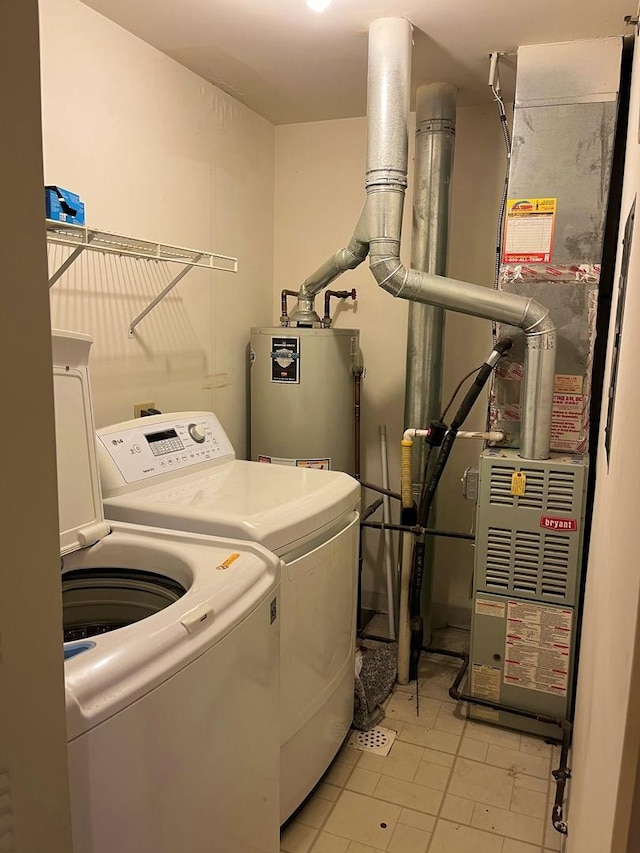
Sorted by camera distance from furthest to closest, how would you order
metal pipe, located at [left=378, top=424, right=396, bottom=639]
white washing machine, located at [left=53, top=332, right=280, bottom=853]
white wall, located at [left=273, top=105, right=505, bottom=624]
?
metal pipe, located at [left=378, top=424, right=396, bottom=639] → white wall, located at [left=273, top=105, right=505, bottom=624] → white washing machine, located at [left=53, top=332, right=280, bottom=853]

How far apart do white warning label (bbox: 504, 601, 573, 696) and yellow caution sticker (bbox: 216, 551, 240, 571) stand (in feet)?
4.07

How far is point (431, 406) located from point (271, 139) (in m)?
1.59

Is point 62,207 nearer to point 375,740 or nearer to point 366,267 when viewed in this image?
point 366,267

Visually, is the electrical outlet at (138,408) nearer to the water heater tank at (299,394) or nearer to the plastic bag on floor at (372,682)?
the water heater tank at (299,394)

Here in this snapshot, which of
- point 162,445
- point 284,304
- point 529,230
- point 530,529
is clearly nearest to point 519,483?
point 530,529

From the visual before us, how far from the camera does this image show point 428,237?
107 inches

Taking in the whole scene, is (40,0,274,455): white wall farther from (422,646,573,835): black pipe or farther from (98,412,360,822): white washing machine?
(422,646,573,835): black pipe

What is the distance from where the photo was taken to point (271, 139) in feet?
10.5

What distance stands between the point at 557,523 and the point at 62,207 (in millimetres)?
1843

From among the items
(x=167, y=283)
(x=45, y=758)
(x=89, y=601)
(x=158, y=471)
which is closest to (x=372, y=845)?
(x=89, y=601)

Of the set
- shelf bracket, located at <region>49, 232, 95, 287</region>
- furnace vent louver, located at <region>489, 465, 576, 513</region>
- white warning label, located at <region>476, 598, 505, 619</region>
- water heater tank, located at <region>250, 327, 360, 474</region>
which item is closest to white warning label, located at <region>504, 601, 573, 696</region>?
white warning label, located at <region>476, 598, 505, 619</region>

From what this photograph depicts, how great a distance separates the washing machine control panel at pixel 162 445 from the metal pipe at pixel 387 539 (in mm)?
998

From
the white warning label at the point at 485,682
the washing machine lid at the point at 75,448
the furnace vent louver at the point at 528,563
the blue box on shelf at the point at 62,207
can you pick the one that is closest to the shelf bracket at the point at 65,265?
the blue box on shelf at the point at 62,207

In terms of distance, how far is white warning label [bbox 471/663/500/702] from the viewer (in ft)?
7.80
